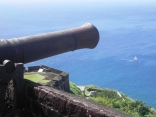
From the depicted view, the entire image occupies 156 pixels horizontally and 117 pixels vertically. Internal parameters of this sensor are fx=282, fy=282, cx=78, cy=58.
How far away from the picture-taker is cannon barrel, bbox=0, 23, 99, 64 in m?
3.81

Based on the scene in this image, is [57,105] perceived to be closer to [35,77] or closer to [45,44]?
[45,44]

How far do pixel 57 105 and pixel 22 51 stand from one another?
129 centimetres

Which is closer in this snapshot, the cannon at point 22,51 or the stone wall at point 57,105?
the stone wall at point 57,105

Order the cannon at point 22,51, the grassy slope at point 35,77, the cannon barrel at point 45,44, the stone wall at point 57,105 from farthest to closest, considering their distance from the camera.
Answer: the grassy slope at point 35,77 → the cannon barrel at point 45,44 → the cannon at point 22,51 → the stone wall at point 57,105

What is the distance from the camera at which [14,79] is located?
3125 mm

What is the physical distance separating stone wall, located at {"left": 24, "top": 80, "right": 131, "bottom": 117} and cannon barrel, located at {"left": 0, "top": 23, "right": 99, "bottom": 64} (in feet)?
2.22

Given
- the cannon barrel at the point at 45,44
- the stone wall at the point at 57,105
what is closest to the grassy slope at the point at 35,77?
the cannon barrel at the point at 45,44

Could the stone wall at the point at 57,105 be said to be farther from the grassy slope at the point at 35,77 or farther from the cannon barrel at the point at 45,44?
the grassy slope at the point at 35,77

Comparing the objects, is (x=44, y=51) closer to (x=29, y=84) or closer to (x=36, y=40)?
(x=36, y=40)

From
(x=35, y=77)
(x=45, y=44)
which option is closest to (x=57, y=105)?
(x=45, y=44)

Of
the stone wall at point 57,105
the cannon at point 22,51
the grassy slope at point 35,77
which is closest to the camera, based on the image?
the stone wall at point 57,105

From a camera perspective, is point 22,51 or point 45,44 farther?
point 45,44

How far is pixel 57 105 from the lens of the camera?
291cm

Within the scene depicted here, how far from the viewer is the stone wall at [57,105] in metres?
2.57
